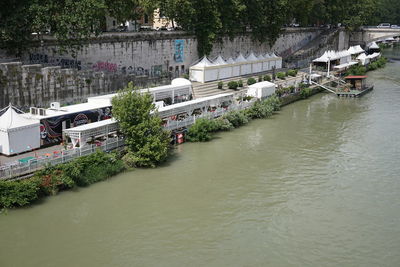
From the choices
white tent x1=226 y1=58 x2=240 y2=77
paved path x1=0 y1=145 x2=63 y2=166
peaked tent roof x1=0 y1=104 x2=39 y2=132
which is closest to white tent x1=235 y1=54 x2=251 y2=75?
white tent x1=226 y1=58 x2=240 y2=77

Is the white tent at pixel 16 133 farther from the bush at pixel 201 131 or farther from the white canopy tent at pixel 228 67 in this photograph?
the white canopy tent at pixel 228 67

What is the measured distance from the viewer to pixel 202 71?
143ft

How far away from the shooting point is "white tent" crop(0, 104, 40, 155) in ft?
77.5

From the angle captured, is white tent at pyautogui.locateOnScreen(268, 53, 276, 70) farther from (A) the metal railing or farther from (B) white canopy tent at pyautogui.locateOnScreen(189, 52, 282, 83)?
(A) the metal railing

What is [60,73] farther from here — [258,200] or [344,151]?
[344,151]

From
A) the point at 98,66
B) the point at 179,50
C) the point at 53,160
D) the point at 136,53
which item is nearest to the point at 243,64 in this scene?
the point at 179,50

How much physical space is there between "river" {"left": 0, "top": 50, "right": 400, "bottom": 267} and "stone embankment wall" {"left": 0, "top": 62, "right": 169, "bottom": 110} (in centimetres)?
849

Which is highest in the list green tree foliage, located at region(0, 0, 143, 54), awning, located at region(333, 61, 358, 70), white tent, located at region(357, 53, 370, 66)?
green tree foliage, located at region(0, 0, 143, 54)

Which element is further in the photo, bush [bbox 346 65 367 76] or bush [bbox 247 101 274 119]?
bush [bbox 346 65 367 76]

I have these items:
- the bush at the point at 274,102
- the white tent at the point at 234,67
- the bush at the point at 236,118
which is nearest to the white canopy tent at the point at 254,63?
the white tent at the point at 234,67

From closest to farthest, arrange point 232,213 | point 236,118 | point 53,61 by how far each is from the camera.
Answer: point 232,213, point 53,61, point 236,118

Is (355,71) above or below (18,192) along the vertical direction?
above

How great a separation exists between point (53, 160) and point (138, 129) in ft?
15.8

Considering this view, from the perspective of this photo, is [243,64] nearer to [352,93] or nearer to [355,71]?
[352,93]
